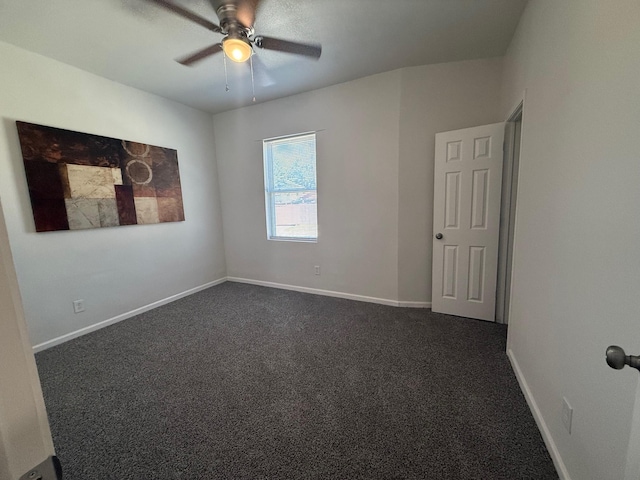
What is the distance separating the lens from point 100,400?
1780 mm

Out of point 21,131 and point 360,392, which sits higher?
point 21,131

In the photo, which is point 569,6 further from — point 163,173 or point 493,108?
point 163,173

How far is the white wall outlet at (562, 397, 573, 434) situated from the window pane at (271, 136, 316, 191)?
2995 millimetres

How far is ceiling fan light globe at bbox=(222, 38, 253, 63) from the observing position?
6.06 ft

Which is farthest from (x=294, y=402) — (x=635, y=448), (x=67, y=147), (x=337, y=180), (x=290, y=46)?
(x=67, y=147)

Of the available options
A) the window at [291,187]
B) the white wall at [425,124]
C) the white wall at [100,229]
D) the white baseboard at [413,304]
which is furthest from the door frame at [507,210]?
the white wall at [100,229]

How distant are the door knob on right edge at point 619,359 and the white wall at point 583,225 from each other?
0.32 m

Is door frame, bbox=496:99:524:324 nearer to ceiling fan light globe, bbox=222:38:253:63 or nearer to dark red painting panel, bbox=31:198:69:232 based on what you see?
ceiling fan light globe, bbox=222:38:253:63

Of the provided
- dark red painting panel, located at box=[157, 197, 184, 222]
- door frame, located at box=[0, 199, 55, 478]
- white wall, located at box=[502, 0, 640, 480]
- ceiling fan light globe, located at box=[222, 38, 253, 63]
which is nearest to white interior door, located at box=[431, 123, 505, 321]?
white wall, located at box=[502, 0, 640, 480]

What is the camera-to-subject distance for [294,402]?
1704mm

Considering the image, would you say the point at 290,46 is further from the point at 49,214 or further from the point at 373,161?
the point at 49,214

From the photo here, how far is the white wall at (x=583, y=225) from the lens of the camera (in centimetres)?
88

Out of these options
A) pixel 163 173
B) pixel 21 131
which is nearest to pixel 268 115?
pixel 163 173

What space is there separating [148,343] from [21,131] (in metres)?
2.15
